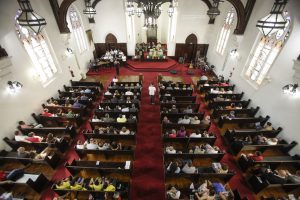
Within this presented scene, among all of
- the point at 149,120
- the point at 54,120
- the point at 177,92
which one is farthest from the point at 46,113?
the point at 177,92

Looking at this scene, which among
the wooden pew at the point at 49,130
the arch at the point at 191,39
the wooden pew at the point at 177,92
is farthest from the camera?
the arch at the point at 191,39

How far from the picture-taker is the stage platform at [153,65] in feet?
47.7

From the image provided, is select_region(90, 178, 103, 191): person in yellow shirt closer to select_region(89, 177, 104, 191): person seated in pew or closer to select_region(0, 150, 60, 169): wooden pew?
select_region(89, 177, 104, 191): person seated in pew

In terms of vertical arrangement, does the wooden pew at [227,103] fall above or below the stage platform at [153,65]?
below

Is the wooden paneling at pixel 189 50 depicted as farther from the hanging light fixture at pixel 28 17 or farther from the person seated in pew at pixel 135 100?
the hanging light fixture at pixel 28 17

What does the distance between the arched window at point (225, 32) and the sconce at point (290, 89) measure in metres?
7.05

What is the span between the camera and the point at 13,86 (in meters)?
6.82

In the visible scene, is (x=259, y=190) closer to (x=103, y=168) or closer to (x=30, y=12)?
(x=103, y=168)

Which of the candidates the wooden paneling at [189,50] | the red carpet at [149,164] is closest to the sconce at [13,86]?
the red carpet at [149,164]

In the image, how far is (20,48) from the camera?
24.8 ft

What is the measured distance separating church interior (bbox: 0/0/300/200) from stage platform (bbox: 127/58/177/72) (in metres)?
1.95

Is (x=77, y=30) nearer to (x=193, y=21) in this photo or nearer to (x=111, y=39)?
(x=111, y=39)

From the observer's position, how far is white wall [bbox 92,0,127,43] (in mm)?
14210

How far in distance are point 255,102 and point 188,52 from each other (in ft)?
29.2
